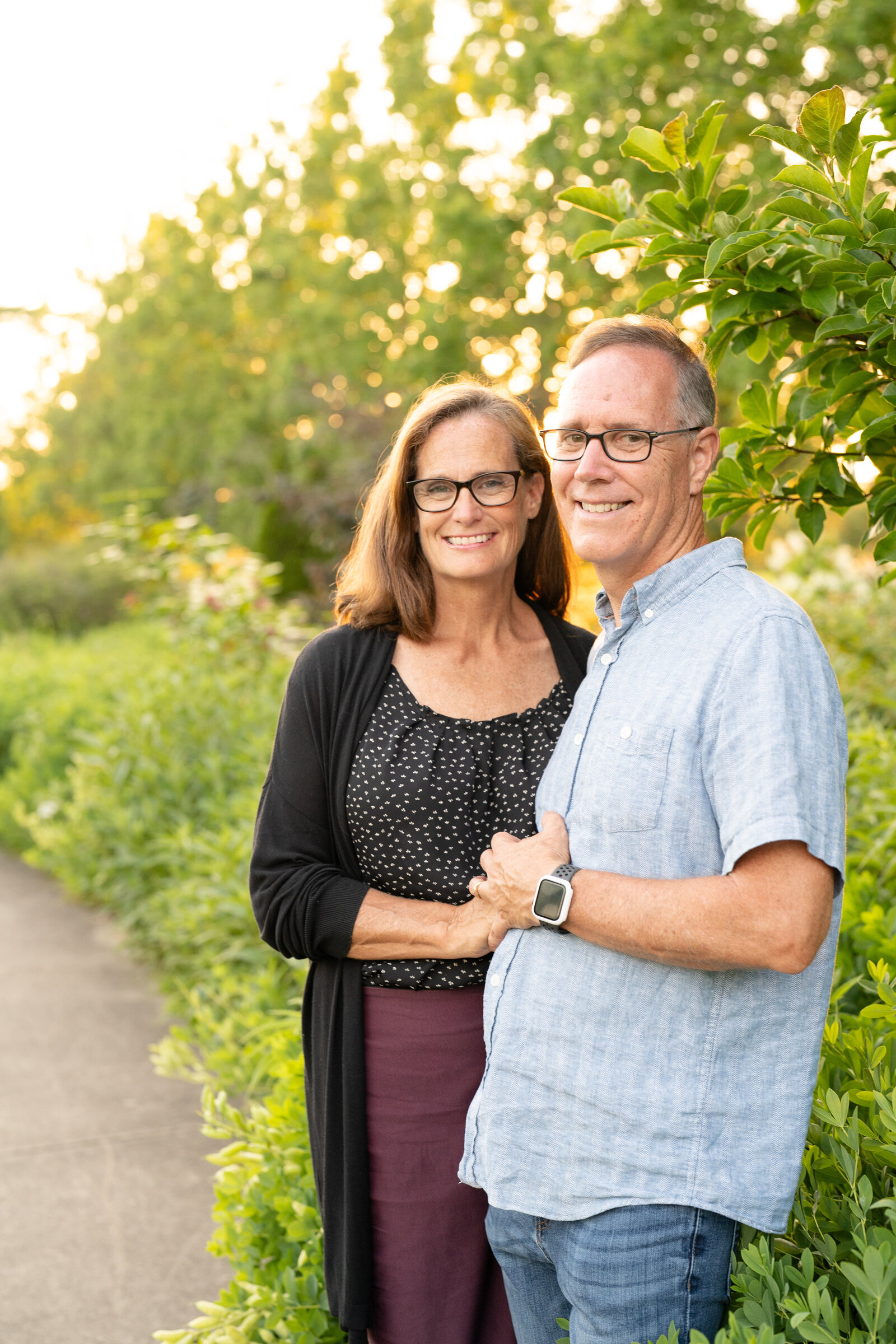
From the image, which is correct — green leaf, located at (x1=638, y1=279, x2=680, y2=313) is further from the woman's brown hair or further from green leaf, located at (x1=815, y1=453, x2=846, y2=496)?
the woman's brown hair

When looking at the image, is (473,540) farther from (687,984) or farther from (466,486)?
(687,984)

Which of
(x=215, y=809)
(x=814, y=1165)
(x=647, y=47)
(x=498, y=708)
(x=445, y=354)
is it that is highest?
(x=647, y=47)

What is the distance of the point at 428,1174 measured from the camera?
2.31 metres

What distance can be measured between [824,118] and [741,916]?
1.13 m

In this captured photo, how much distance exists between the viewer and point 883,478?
209 cm

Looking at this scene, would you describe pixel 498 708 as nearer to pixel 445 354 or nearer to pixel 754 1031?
pixel 754 1031

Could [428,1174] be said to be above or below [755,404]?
below

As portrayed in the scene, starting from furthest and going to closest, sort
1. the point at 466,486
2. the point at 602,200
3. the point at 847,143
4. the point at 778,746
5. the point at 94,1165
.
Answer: the point at 94,1165 < the point at 466,486 < the point at 602,200 < the point at 847,143 < the point at 778,746

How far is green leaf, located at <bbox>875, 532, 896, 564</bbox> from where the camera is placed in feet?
6.38

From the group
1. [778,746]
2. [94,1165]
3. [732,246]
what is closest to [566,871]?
[778,746]

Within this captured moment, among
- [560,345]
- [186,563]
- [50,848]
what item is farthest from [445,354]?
[50,848]

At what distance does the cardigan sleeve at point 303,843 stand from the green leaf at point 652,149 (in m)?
1.21

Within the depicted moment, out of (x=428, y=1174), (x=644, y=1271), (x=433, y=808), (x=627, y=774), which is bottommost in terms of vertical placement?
(x=428, y=1174)

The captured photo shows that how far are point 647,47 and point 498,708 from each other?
41.6 ft
